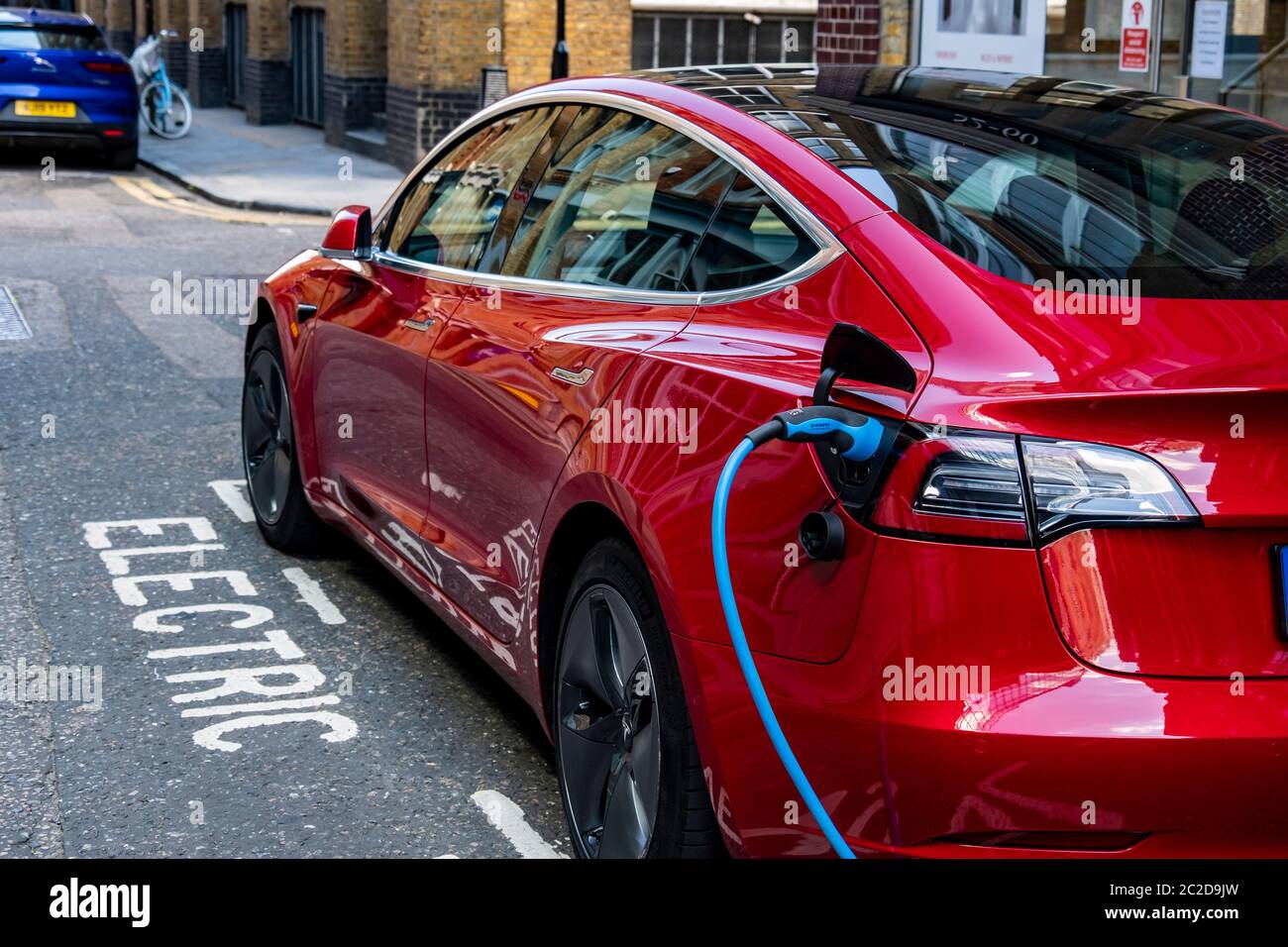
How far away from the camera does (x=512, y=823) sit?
405 centimetres

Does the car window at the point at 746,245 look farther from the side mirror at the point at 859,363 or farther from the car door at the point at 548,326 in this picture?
the side mirror at the point at 859,363

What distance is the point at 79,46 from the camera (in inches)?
808

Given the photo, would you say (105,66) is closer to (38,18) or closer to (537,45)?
(38,18)

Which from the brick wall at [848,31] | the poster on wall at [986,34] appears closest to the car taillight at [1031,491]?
the poster on wall at [986,34]

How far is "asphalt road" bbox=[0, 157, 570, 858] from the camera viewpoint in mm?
4004

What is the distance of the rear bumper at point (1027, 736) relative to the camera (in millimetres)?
2574

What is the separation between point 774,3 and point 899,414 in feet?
74.3

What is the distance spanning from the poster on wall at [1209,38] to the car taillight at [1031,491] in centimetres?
979

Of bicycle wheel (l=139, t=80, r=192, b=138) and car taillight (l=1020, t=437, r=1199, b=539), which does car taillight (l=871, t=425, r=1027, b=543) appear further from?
bicycle wheel (l=139, t=80, r=192, b=138)

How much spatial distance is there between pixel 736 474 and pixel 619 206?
1.19 metres

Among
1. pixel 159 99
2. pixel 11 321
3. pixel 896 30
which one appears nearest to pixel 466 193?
pixel 11 321

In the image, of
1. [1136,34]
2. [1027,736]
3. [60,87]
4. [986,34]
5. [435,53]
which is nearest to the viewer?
[1027,736]
